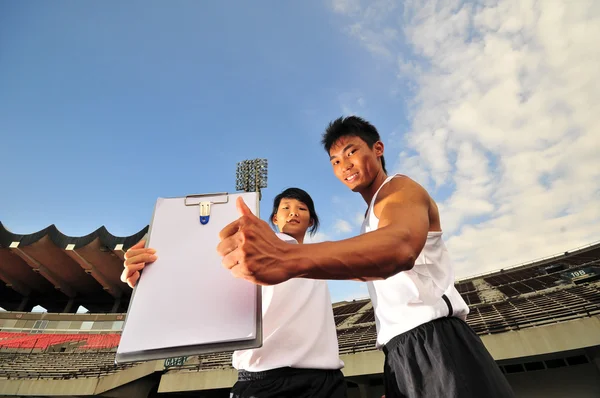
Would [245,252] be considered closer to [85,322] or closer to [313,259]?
[313,259]

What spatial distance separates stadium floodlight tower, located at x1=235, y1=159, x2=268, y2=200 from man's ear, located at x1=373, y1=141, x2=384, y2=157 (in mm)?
17617

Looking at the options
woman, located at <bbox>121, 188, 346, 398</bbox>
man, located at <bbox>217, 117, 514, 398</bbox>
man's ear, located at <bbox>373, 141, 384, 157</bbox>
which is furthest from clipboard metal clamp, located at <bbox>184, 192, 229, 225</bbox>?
man's ear, located at <bbox>373, 141, 384, 157</bbox>

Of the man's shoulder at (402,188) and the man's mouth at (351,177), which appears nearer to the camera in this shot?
the man's shoulder at (402,188)

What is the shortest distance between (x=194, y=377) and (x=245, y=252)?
11660 millimetres

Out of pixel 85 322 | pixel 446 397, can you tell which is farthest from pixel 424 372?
pixel 85 322

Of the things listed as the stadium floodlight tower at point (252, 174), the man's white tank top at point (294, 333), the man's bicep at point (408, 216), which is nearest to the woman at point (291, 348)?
the man's white tank top at point (294, 333)

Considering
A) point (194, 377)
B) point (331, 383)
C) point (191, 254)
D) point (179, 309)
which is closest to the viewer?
point (179, 309)

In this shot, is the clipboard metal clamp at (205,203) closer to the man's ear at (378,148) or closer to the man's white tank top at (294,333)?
the man's white tank top at (294,333)

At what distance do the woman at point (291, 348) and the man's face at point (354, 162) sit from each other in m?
0.54

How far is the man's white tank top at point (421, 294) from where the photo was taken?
1169 millimetres

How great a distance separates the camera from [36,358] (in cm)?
1541

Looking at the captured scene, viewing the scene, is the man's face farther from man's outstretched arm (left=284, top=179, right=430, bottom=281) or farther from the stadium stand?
the stadium stand

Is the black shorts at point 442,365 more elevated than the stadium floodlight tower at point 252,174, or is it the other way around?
the stadium floodlight tower at point 252,174

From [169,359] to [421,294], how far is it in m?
9.54
